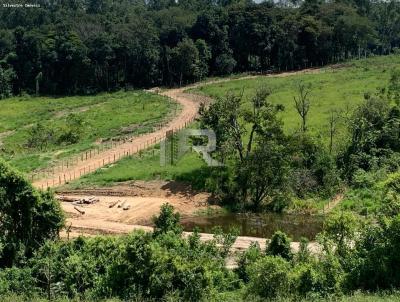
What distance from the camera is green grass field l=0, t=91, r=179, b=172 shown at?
5328cm

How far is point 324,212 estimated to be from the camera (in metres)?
38.6

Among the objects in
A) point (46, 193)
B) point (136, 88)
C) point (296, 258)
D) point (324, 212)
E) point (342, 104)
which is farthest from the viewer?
point (136, 88)

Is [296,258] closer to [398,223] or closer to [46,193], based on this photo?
[398,223]

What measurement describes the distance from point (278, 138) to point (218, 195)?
236 inches

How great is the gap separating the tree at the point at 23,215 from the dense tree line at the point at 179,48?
67454 millimetres

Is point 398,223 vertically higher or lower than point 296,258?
higher

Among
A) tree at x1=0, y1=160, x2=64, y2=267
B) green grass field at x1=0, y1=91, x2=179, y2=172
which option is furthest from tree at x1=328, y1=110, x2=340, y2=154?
tree at x1=0, y1=160, x2=64, y2=267

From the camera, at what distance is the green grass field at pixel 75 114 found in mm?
53281

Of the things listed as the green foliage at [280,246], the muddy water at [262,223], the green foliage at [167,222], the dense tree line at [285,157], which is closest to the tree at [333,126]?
the dense tree line at [285,157]

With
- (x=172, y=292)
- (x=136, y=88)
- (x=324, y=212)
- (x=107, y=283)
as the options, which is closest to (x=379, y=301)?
(x=172, y=292)

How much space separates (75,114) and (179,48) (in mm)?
27009

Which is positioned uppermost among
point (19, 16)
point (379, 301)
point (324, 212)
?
point (19, 16)

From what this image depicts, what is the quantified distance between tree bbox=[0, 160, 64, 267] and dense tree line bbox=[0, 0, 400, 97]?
6745 cm

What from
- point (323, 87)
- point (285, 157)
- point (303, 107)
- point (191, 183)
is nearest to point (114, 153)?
point (191, 183)
